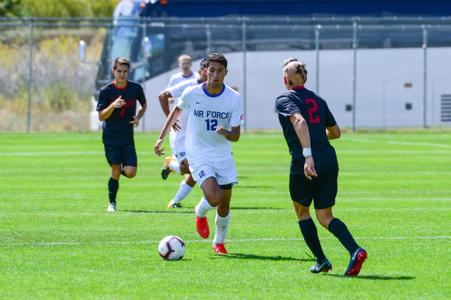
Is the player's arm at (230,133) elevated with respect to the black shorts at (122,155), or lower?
elevated

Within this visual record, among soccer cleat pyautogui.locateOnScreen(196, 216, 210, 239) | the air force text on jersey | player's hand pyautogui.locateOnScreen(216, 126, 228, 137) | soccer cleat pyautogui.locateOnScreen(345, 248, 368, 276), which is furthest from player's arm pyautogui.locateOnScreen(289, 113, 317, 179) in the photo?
soccer cleat pyautogui.locateOnScreen(196, 216, 210, 239)

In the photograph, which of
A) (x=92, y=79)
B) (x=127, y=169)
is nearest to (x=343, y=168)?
(x=127, y=169)

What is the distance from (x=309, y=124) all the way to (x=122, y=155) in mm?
7261

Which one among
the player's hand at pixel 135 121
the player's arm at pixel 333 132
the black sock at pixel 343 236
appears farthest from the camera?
the player's hand at pixel 135 121

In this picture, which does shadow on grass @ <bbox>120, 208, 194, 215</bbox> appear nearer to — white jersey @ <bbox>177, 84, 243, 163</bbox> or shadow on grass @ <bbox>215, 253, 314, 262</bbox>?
white jersey @ <bbox>177, 84, 243, 163</bbox>

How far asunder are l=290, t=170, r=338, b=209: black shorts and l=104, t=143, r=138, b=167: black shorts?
694cm

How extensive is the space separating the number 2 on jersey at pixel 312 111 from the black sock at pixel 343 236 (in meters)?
0.90

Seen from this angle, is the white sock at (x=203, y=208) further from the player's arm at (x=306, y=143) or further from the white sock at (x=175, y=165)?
the white sock at (x=175, y=165)

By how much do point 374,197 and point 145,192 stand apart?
3820 millimetres

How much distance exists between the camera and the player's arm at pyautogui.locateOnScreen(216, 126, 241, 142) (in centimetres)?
1247

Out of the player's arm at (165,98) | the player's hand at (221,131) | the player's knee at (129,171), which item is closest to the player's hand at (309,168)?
the player's hand at (221,131)

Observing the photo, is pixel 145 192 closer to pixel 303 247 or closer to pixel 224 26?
pixel 303 247

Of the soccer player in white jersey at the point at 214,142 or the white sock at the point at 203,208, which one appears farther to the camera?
the white sock at the point at 203,208

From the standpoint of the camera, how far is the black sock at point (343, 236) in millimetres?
10875
